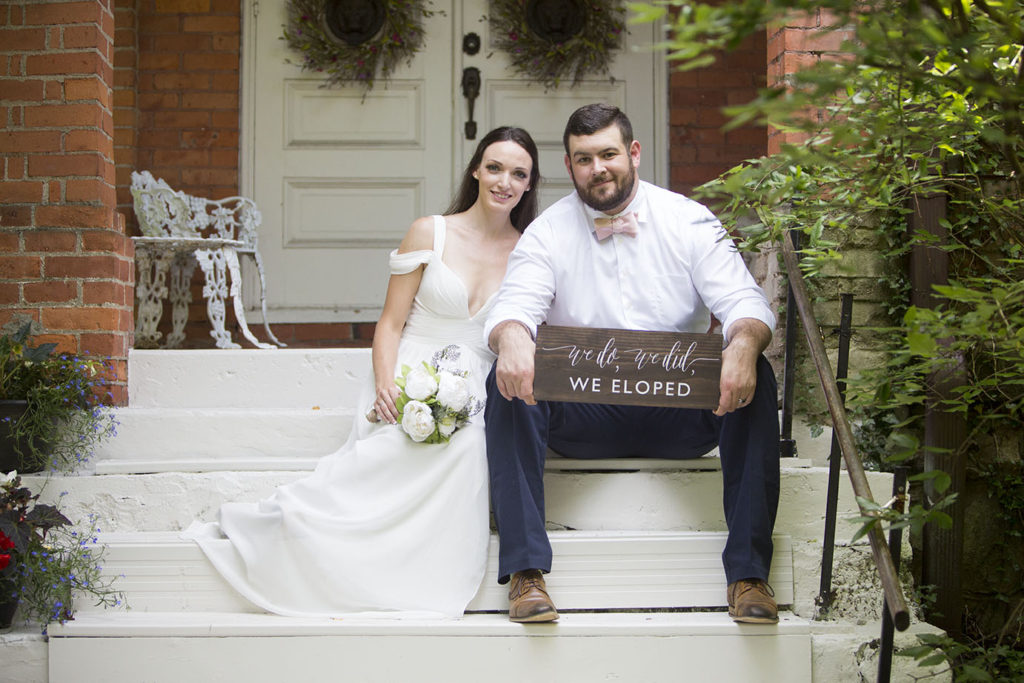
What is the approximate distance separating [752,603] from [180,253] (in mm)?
3160

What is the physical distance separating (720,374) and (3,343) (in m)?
2.33

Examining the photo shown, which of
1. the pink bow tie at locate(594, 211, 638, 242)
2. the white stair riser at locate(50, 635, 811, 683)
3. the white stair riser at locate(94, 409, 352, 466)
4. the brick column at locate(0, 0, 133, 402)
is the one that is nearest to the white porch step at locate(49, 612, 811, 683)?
the white stair riser at locate(50, 635, 811, 683)

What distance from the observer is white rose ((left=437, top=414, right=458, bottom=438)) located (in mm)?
2658

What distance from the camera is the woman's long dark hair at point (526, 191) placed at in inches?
129

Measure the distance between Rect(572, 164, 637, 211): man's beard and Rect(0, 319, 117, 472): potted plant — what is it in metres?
1.77

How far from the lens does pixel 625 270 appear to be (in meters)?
2.89

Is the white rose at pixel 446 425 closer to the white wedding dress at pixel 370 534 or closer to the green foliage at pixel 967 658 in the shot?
the white wedding dress at pixel 370 534

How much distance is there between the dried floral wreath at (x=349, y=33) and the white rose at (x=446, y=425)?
2.99 m

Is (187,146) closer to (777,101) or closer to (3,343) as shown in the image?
(3,343)

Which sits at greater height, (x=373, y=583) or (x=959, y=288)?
(x=959, y=288)

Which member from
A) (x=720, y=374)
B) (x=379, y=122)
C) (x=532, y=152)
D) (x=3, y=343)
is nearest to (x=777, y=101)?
(x=720, y=374)

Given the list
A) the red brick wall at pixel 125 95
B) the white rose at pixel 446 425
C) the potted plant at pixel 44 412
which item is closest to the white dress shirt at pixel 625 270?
the white rose at pixel 446 425

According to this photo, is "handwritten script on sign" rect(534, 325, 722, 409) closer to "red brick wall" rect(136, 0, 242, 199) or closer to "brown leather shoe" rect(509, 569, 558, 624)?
"brown leather shoe" rect(509, 569, 558, 624)

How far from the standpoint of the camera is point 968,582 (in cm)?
313
